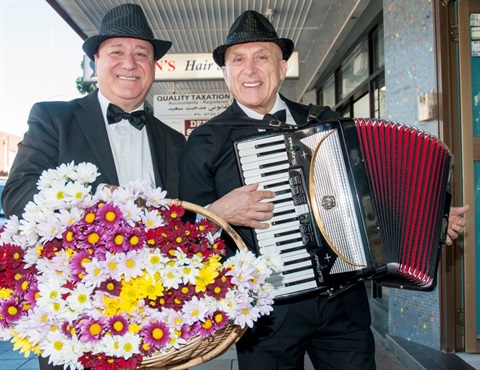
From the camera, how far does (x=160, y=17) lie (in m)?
6.86

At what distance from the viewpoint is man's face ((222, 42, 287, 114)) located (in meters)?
2.05

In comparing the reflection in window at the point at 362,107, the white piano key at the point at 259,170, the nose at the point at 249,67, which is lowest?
the white piano key at the point at 259,170

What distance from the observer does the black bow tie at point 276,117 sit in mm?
1838

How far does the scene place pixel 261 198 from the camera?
5.60 feet

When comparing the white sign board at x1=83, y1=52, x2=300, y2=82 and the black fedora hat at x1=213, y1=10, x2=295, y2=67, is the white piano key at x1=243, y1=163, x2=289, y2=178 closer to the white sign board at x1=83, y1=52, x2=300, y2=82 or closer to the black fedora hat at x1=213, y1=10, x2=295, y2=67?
the black fedora hat at x1=213, y1=10, x2=295, y2=67

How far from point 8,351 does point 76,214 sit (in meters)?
3.79

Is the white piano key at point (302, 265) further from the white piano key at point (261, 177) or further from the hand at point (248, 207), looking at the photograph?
the white piano key at point (261, 177)

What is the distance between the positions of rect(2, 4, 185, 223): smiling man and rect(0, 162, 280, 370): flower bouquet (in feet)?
2.22

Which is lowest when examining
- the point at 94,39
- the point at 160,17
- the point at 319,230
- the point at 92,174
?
the point at 319,230

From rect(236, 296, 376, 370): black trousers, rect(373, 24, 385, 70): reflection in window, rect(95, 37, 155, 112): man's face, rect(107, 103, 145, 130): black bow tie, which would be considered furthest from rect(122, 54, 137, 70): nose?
rect(373, 24, 385, 70): reflection in window

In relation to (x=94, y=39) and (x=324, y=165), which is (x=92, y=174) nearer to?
(x=324, y=165)

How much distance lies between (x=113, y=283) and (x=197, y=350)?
0.87ft

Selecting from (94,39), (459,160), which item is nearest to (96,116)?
(94,39)

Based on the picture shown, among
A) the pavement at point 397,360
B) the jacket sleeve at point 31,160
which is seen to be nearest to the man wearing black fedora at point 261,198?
the jacket sleeve at point 31,160
